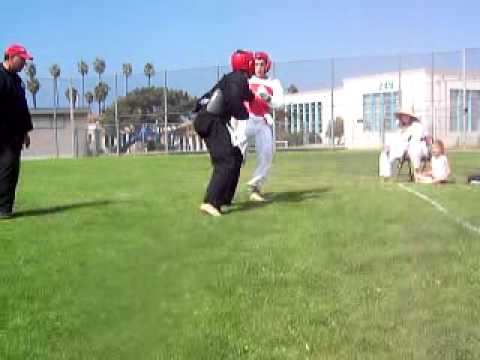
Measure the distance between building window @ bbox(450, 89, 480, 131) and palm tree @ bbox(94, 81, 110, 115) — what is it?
1964 centimetres

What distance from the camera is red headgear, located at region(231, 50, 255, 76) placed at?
33.4ft

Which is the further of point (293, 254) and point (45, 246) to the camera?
point (45, 246)

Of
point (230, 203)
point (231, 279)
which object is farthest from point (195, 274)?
point (230, 203)

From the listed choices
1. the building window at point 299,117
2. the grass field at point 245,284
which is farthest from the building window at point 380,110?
the grass field at point 245,284

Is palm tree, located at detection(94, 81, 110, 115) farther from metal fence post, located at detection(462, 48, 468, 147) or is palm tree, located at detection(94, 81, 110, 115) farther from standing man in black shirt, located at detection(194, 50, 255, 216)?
standing man in black shirt, located at detection(194, 50, 255, 216)

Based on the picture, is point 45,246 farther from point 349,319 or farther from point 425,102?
point 425,102

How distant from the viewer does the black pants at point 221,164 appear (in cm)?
973

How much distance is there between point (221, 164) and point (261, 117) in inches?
73.3

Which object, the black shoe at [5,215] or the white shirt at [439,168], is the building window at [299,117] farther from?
the black shoe at [5,215]

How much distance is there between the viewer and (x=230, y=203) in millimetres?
10445

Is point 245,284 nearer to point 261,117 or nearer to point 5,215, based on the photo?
point 5,215

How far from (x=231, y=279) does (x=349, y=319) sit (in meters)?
1.30

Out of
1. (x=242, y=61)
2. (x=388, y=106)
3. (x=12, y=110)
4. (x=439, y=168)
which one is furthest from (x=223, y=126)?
(x=388, y=106)

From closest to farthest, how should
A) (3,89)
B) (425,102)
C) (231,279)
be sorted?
(231,279) → (3,89) → (425,102)
